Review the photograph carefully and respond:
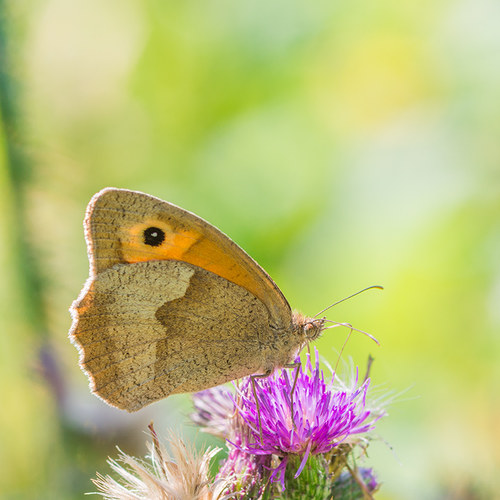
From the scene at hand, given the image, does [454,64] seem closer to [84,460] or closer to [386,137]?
[386,137]

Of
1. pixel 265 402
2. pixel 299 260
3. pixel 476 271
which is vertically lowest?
pixel 265 402

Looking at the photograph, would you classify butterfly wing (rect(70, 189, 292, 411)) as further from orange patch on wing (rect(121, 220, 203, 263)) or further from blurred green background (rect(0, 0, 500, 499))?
blurred green background (rect(0, 0, 500, 499))

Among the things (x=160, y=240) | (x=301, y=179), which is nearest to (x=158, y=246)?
(x=160, y=240)

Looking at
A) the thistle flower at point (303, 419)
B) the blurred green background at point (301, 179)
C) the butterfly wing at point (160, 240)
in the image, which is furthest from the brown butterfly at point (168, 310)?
the blurred green background at point (301, 179)

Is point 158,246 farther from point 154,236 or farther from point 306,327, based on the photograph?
point 306,327

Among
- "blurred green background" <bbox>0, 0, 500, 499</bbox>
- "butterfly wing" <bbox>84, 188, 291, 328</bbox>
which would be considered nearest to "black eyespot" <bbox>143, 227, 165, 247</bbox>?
"butterfly wing" <bbox>84, 188, 291, 328</bbox>

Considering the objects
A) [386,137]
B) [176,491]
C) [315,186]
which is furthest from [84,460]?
[386,137]

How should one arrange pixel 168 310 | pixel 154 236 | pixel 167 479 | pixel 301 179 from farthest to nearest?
pixel 301 179, pixel 168 310, pixel 154 236, pixel 167 479
